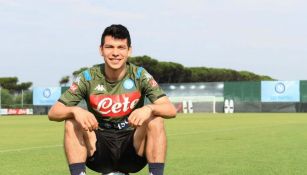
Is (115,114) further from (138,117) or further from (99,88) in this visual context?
(138,117)

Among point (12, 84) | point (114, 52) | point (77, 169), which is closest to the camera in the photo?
point (77, 169)

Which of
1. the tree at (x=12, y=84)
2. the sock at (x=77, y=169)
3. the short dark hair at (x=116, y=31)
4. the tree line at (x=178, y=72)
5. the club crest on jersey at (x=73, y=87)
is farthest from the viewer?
the tree at (x=12, y=84)

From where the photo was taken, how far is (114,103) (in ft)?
16.2

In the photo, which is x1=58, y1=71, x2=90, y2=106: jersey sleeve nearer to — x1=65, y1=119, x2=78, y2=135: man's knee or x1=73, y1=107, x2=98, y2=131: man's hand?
x1=65, y1=119, x2=78, y2=135: man's knee

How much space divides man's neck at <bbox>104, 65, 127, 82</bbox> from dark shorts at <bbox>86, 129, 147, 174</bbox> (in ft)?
1.47

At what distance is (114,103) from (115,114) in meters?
0.10

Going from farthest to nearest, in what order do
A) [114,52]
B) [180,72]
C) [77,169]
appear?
[180,72] < [114,52] < [77,169]

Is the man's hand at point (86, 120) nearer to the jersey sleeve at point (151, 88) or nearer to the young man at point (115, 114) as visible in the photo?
the young man at point (115, 114)

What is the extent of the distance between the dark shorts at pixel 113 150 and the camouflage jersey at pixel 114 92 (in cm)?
7

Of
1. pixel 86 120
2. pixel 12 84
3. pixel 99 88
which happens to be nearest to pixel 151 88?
pixel 99 88

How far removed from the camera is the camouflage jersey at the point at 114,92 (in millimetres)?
4926

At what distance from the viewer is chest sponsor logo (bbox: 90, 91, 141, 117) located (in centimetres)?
494

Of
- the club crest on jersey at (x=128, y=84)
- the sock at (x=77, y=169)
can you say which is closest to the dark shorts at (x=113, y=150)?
the sock at (x=77, y=169)

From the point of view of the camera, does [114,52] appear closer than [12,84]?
Yes
